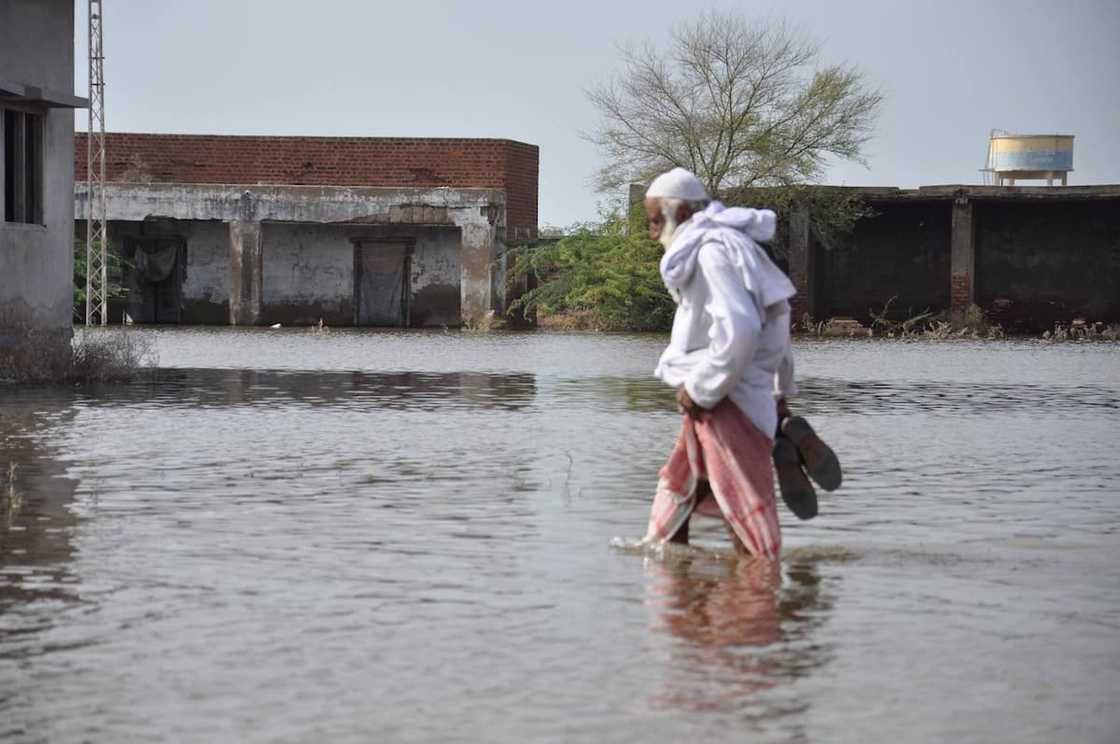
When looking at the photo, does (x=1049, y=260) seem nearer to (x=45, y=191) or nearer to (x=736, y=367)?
(x=45, y=191)

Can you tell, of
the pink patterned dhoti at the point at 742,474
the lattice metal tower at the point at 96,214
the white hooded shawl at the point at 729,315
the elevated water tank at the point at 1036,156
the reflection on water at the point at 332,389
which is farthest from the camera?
the elevated water tank at the point at 1036,156

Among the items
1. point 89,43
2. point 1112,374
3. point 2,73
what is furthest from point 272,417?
point 89,43

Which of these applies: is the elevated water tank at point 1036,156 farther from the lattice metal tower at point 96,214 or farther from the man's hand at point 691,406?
the man's hand at point 691,406

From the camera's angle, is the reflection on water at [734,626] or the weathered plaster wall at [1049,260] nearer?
the reflection on water at [734,626]

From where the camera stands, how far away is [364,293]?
176ft

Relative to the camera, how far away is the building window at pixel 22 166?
74.8 feet

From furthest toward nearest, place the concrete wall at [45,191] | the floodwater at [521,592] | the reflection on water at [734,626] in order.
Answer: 1. the concrete wall at [45,191]
2. the reflection on water at [734,626]
3. the floodwater at [521,592]

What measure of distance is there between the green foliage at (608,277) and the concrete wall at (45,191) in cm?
2416

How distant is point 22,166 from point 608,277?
2605 cm

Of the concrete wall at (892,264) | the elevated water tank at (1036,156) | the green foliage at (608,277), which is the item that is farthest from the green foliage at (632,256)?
the elevated water tank at (1036,156)

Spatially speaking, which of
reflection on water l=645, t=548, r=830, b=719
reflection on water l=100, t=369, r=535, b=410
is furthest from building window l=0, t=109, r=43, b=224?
reflection on water l=645, t=548, r=830, b=719

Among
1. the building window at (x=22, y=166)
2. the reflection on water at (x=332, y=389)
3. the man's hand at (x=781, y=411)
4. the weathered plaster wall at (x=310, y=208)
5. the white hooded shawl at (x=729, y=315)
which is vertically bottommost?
the reflection on water at (x=332, y=389)

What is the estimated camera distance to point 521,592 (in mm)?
7824

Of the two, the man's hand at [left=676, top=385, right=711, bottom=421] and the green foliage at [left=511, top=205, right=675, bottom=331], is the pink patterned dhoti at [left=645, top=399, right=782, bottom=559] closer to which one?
the man's hand at [left=676, top=385, right=711, bottom=421]
